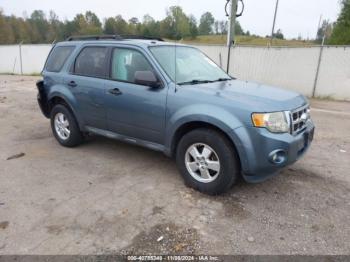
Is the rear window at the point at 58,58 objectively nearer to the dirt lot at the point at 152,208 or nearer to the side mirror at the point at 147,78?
the dirt lot at the point at 152,208

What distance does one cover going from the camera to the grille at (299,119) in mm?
3574

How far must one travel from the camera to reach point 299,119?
3707 millimetres

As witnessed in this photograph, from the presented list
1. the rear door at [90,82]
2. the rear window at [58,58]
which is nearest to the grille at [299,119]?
the rear door at [90,82]

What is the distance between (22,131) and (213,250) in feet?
17.4

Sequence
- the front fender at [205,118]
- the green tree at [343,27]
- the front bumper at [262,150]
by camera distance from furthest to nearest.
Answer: the green tree at [343,27] → the front fender at [205,118] → the front bumper at [262,150]

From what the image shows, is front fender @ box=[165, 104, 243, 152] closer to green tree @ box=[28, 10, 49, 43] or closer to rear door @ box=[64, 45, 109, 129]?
rear door @ box=[64, 45, 109, 129]

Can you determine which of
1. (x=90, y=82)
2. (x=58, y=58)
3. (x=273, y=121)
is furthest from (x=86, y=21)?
(x=273, y=121)

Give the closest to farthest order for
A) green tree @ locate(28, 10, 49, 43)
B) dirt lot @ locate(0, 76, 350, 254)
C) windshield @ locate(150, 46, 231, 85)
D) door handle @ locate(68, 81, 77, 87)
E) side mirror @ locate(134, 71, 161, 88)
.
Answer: dirt lot @ locate(0, 76, 350, 254), side mirror @ locate(134, 71, 161, 88), windshield @ locate(150, 46, 231, 85), door handle @ locate(68, 81, 77, 87), green tree @ locate(28, 10, 49, 43)

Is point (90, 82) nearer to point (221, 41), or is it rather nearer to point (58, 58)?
point (58, 58)

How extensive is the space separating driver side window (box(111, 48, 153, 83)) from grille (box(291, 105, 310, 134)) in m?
1.86

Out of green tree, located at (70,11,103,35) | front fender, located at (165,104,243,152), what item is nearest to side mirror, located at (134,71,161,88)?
front fender, located at (165,104,243,152)

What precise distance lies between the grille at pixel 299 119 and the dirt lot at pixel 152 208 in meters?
0.81

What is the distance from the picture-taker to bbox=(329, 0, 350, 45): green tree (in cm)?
1750

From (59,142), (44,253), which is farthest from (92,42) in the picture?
(44,253)
